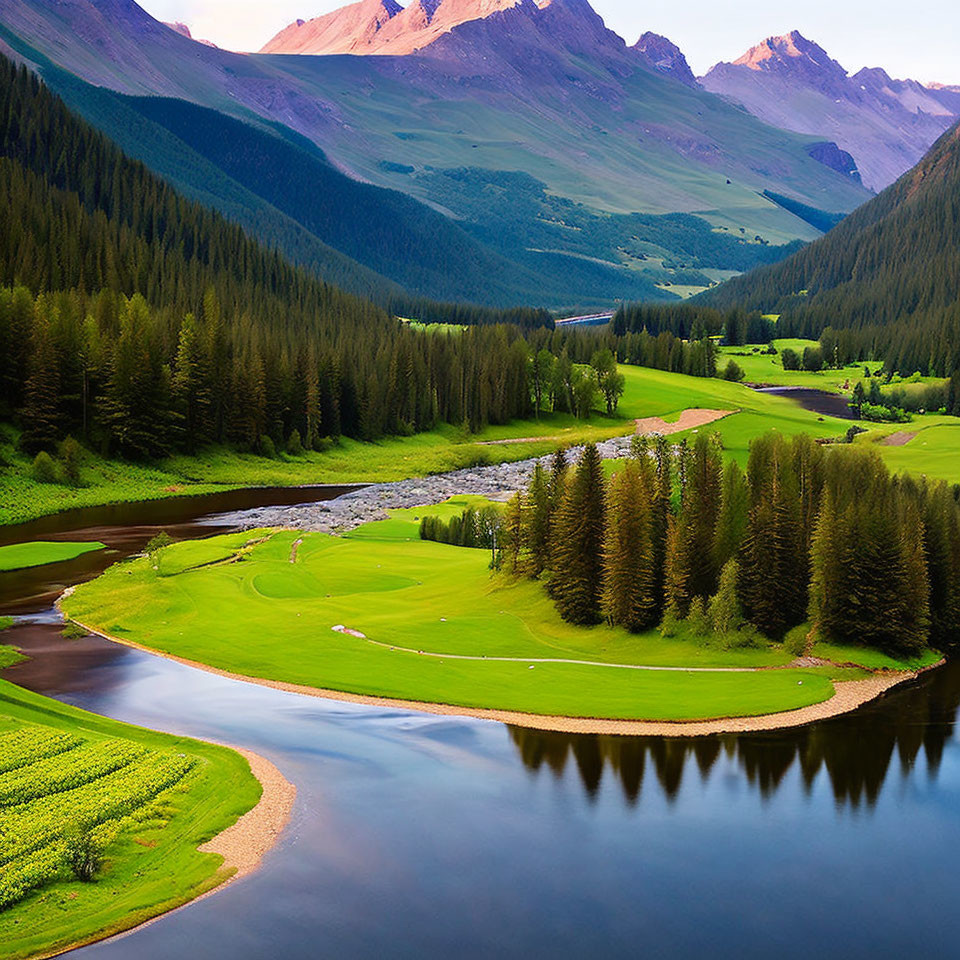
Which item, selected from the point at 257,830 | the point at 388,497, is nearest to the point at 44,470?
the point at 388,497

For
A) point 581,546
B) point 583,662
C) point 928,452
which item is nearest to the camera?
point 583,662

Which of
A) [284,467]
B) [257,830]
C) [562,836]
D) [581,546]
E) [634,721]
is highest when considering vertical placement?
[581,546]

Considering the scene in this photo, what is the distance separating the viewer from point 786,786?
5150 cm

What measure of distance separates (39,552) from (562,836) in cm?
6794

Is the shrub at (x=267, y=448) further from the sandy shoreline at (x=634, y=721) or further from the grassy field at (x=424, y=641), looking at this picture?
the sandy shoreline at (x=634, y=721)

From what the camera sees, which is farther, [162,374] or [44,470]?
[162,374]

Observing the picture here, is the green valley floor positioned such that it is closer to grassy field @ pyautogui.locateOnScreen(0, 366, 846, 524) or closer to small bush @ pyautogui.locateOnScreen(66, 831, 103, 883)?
small bush @ pyautogui.locateOnScreen(66, 831, 103, 883)

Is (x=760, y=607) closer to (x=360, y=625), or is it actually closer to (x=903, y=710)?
(x=903, y=710)

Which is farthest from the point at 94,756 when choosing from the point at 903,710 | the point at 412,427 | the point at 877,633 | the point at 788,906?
the point at 412,427

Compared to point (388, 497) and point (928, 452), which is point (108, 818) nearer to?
point (388, 497)

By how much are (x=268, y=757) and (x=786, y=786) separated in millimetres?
25112

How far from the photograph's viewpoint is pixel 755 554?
75.1 meters

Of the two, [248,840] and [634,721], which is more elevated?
[634,721]

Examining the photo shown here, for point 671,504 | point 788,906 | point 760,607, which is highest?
point 671,504
